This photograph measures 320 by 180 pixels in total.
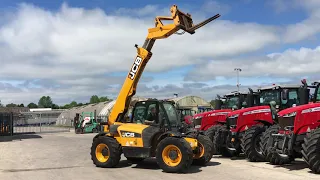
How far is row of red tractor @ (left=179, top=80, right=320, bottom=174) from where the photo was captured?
1037 centimetres

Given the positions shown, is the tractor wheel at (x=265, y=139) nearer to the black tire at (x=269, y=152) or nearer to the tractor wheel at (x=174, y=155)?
the black tire at (x=269, y=152)

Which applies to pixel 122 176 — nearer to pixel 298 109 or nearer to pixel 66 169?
pixel 66 169

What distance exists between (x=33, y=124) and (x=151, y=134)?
4215 centimetres

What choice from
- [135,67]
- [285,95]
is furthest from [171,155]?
[285,95]

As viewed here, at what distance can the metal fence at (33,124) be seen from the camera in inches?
1668

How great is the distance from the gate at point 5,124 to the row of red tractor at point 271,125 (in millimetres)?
21876

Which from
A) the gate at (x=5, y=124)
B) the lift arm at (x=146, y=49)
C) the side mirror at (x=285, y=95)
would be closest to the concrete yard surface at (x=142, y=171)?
the lift arm at (x=146, y=49)

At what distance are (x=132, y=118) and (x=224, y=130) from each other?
146 inches

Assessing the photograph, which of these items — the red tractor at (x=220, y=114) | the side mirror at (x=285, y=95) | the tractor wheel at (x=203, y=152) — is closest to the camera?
the tractor wheel at (x=203, y=152)

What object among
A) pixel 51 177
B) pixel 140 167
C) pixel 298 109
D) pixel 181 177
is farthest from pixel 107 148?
pixel 298 109

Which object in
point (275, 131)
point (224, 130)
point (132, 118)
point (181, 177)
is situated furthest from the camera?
point (224, 130)

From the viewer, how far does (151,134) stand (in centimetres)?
1161

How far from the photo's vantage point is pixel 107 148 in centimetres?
1225

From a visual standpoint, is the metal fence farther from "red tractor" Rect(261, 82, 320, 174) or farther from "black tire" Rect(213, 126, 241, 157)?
"red tractor" Rect(261, 82, 320, 174)
